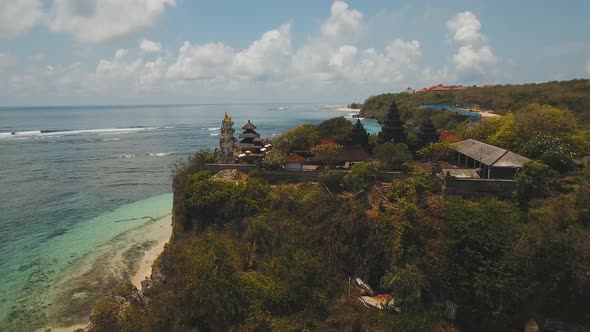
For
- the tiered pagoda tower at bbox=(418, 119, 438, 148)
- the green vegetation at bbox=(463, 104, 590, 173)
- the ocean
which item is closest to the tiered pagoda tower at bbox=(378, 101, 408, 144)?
the tiered pagoda tower at bbox=(418, 119, 438, 148)

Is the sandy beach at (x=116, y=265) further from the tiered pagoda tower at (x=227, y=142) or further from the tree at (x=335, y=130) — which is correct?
the tree at (x=335, y=130)

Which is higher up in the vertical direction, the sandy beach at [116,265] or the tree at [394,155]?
the tree at [394,155]

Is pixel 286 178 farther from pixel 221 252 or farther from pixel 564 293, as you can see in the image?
pixel 564 293

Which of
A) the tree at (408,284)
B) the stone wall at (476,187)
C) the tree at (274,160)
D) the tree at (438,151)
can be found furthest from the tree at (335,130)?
the tree at (408,284)

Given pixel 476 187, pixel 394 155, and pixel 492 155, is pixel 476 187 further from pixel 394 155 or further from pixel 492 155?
pixel 394 155

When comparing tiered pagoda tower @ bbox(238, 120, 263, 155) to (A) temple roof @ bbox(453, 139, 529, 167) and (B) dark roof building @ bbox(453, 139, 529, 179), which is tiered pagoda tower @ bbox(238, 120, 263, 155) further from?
(B) dark roof building @ bbox(453, 139, 529, 179)

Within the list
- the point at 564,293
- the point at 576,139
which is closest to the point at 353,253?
the point at 564,293

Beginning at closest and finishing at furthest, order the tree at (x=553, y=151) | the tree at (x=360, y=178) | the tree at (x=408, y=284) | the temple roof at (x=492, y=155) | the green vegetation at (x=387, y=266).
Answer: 1. the green vegetation at (x=387, y=266)
2. the tree at (x=408, y=284)
3. the tree at (x=553, y=151)
4. the temple roof at (x=492, y=155)
5. the tree at (x=360, y=178)

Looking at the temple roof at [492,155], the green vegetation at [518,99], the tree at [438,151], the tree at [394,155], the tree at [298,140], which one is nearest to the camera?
the temple roof at [492,155]
